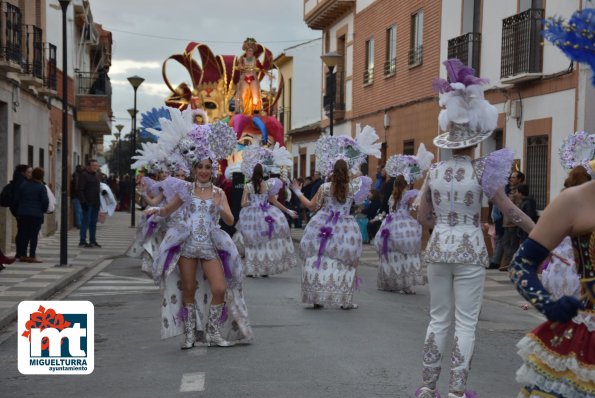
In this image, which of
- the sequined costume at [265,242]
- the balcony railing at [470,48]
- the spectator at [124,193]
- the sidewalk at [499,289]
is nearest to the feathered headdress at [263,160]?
the sequined costume at [265,242]

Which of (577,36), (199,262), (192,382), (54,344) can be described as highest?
(577,36)

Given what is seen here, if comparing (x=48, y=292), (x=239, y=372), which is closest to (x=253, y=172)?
(x=48, y=292)

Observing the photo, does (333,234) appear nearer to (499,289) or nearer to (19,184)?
(499,289)

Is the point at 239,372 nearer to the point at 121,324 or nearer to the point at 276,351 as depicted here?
the point at 276,351

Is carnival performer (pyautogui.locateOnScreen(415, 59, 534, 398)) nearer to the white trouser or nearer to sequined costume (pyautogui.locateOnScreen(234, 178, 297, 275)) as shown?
the white trouser

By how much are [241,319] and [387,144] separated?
2145cm

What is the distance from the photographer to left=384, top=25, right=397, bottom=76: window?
96.6 feet

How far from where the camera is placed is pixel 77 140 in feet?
137

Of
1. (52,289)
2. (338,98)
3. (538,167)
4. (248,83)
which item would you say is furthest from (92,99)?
(52,289)

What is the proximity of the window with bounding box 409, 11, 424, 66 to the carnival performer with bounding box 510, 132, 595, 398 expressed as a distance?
76.0 feet

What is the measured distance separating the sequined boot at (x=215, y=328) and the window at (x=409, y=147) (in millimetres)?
18838

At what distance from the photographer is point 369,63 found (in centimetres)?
3262

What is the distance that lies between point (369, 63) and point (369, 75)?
1.34 feet

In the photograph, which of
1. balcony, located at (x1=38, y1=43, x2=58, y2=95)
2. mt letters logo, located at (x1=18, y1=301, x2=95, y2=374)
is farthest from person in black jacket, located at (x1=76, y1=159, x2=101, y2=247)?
mt letters logo, located at (x1=18, y1=301, x2=95, y2=374)
